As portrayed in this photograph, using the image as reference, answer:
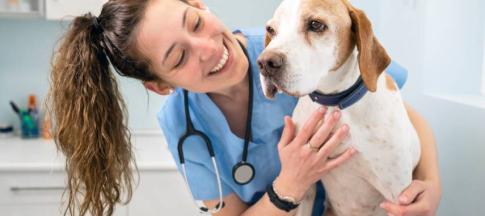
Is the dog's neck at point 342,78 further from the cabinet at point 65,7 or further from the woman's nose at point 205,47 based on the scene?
the cabinet at point 65,7

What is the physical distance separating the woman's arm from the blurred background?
0.42ft

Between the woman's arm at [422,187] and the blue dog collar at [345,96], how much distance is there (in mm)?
233

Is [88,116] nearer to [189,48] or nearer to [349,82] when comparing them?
[189,48]

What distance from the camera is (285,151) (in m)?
1.13

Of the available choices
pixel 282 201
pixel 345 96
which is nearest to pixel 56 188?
pixel 282 201

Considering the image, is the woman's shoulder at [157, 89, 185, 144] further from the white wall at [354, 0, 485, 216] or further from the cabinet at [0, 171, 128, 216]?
the cabinet at [0, 171, 128, 216]

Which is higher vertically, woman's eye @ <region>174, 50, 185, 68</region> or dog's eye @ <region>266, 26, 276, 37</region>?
dog's eye @ <region>266, 26, 276, 37</region>

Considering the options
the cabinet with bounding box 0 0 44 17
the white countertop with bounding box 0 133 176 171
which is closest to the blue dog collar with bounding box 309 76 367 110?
the white countertop with bounding box 0 133 176 171

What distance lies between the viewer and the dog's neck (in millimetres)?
1000

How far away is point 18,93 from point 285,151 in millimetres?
1865

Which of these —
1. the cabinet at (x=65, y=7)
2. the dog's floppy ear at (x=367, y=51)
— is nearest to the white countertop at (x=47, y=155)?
the cabinet at (x=65, y=7)

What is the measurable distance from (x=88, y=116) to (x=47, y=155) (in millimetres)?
1086

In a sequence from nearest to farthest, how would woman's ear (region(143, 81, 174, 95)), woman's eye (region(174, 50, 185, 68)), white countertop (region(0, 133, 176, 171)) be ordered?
woman's eye (region(174, 50, 185, 68)) < woman's ear (region(143, 81, 174, 95)) < white countertop (region(0, 133, 176, 171))

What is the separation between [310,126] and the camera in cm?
108
